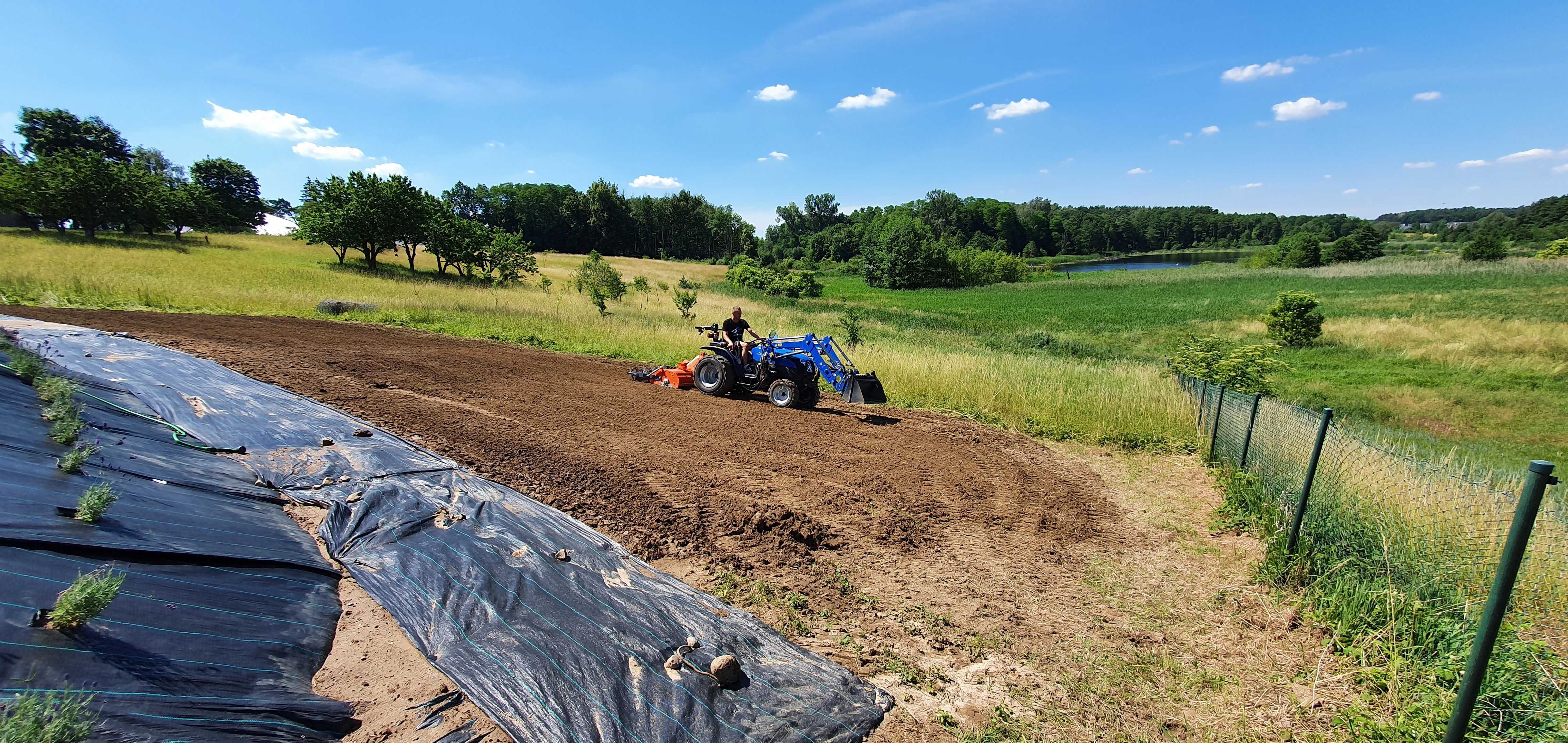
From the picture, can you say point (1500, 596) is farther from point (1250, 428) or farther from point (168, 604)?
point (168, 604)

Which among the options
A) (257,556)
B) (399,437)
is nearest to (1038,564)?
(257,556)

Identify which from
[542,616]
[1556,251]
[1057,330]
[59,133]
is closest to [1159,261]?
[1556,251]

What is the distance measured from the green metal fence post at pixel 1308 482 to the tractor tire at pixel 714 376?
740 cm

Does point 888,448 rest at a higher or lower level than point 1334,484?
lower

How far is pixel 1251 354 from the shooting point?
1033 centimetres

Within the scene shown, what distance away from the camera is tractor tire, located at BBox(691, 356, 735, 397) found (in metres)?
10.4

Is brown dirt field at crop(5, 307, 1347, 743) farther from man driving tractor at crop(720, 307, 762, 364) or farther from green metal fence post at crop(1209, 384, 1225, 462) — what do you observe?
man driving tractor at crop(720, 307, 762, 364)

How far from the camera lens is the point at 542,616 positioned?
356cm

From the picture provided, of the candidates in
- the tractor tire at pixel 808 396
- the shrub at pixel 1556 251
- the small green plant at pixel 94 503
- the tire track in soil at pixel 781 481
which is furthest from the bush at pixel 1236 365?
the shrub at pixel 1556 251

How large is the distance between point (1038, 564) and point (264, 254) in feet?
163

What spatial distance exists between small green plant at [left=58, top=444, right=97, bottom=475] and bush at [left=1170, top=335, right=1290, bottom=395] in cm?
1303

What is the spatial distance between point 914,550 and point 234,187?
8719 centimetres

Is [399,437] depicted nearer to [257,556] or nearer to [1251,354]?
[257,556]

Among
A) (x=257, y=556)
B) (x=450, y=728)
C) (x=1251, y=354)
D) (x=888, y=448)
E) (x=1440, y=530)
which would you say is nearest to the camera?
(x=450, y=728)
